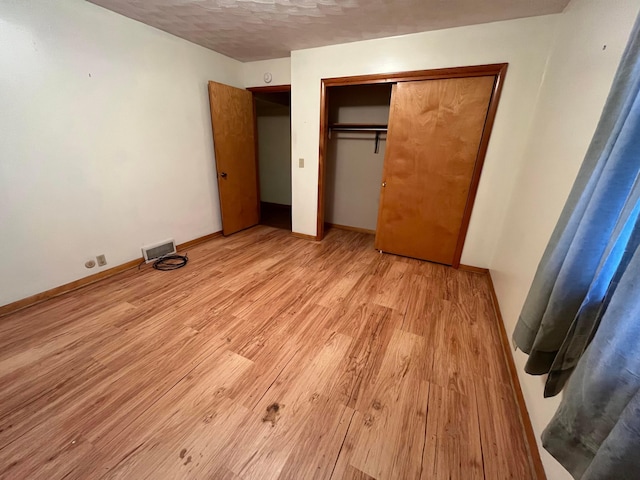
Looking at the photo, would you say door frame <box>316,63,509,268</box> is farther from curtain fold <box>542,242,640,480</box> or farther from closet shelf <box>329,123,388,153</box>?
curtain fold <box>542,242,640,480</box>

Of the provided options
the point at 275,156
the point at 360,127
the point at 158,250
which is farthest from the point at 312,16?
the point at 275,156

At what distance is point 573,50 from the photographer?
1.57m

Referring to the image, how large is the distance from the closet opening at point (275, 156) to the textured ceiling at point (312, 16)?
6.21ft

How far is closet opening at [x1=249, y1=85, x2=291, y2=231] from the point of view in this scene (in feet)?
15.4

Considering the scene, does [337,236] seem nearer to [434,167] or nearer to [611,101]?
[434,167]

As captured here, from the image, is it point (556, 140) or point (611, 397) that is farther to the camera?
point (556, 140)

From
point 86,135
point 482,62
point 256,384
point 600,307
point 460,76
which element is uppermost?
point 482,62

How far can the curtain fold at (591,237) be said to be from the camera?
66cm

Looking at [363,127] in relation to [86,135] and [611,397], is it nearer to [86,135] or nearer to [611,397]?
[86,135]

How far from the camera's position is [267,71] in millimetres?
3439

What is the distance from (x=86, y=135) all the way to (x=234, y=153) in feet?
5.34

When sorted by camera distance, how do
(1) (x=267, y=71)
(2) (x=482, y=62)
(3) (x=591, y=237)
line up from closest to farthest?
(3) (x=591, y=237)
(2) (x=482, y=62)
(1) (x=267, y=71)

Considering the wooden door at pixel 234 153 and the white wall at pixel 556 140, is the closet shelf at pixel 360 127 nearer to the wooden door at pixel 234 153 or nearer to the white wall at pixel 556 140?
the wooden door at pixel 234 153

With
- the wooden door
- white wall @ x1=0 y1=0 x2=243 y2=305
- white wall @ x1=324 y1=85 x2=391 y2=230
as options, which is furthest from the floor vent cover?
white wall @ x1=324 y1=85 x2=391 y2=230
